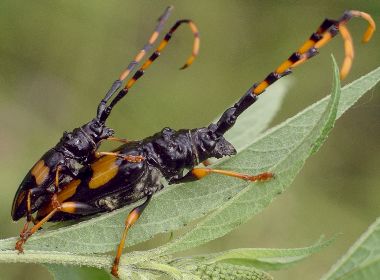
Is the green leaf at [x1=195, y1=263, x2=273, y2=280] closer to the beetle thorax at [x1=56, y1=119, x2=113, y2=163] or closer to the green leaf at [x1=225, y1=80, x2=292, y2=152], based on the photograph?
the green leaf at [x1=225, y1=80, x2=292, y2=152]

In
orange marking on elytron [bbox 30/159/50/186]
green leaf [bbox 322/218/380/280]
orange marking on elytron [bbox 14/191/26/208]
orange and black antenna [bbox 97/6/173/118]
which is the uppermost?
orange and black antenna [bbox 97/6/173/118]

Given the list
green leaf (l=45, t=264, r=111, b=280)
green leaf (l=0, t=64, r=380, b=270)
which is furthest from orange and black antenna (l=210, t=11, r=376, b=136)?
green leaf (l=45, t=264, r=111, b=280)

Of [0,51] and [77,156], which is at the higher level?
[0,51]

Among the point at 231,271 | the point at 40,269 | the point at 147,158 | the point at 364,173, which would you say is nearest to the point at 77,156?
the point at 147,158

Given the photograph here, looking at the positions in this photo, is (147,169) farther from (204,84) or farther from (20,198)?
(204,84)

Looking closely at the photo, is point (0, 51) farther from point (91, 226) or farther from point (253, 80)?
point (91, 226)

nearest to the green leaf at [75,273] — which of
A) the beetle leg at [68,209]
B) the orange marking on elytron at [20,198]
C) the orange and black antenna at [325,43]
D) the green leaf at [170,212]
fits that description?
the green leaf at [170,212]
